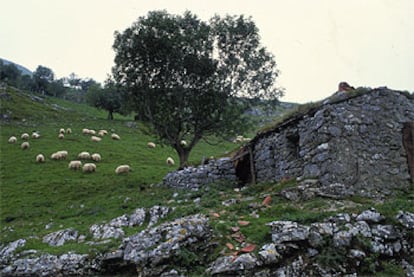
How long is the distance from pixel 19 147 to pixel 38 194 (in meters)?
17.1

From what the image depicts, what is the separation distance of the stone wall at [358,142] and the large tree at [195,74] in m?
10.7

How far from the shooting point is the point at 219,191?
17844 mm

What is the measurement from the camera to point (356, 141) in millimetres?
13531

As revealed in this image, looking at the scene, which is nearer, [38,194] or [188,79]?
[38,194]

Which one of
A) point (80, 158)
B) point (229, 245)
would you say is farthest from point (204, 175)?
point (80, 158)

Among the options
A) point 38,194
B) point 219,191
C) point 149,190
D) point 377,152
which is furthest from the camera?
point 38,194

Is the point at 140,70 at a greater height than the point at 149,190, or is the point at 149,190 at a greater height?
the point at 140,70

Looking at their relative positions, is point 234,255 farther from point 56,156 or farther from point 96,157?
point 56,156

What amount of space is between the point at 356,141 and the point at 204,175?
383 inches

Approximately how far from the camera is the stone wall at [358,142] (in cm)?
1307

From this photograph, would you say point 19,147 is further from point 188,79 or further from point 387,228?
point 387,228

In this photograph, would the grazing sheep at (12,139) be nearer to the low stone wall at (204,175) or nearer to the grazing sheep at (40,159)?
the grazing sheep at (40,159)

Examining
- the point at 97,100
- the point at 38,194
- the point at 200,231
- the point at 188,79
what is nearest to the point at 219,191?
the point at 200,231

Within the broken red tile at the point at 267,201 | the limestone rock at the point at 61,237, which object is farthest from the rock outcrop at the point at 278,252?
the limestone rock at the point at 61,237
